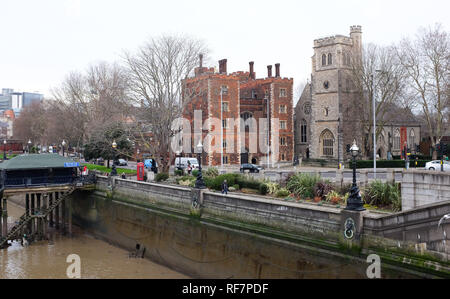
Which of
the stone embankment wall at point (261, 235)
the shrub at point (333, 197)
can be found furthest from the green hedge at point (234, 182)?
the shrub at point (333, 197)

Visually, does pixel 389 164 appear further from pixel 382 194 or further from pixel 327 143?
pixel 382 194

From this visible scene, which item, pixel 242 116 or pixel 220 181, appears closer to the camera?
pixel 220 181

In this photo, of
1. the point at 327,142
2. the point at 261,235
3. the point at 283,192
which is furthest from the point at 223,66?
the point at 261,235

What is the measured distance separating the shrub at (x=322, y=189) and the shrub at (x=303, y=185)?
1.02 feet

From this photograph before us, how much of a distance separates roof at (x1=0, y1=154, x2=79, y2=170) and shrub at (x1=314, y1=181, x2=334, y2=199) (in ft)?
62.6

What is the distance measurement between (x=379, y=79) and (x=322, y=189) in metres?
28.5

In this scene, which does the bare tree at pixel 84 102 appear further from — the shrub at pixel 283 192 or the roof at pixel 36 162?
the shrub at pixel 283 192

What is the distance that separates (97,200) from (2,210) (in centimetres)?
740

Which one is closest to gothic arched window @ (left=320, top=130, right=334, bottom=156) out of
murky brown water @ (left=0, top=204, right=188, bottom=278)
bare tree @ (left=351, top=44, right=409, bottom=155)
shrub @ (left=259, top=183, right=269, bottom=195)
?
bare tree @ (left=351, top=44, right=409, bottom=155)

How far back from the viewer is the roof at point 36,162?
32.6m

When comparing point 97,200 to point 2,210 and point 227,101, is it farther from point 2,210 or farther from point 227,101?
point 227,101

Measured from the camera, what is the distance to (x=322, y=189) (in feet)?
84.0
